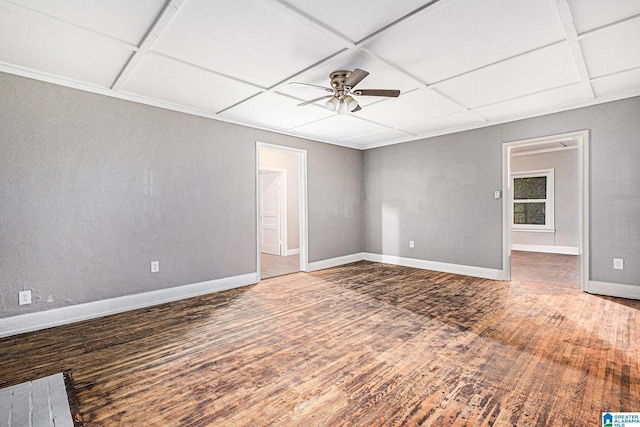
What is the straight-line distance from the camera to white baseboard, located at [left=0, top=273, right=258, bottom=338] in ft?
9.50

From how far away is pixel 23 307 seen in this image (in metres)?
2.92

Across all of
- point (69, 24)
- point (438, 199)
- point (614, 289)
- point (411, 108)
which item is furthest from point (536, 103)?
point (69, 24)

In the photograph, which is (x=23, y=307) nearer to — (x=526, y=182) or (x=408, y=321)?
(x=408, y=321)

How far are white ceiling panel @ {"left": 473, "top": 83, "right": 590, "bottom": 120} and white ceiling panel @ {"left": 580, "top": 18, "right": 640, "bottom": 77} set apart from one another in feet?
1.42

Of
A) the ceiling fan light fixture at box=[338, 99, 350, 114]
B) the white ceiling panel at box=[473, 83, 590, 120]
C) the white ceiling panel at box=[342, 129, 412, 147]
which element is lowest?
the ceiling fan light fixture at box=[338, 99, 350, 114]

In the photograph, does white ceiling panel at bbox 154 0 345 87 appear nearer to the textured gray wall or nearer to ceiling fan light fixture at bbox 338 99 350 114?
ceiling fan light fixture at bbox 338 99 350 114

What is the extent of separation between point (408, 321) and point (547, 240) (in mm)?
6482

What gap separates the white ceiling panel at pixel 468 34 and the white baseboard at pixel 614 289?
Answer: 3192 millimetres

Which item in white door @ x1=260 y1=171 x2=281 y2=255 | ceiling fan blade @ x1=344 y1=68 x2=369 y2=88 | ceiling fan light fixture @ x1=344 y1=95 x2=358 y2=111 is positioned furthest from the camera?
white door @ x1=260 y1=171 x2=281 y2=255

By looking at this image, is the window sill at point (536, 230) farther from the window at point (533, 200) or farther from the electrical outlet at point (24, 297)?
the electrical outlet at point (24, 297)

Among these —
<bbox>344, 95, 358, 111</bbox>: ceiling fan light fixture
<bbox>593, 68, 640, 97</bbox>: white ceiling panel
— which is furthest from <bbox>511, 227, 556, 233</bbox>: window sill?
<bbox>344, 95, 358, 111</bbox>: ceiling fan light fixture

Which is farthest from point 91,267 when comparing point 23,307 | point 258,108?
point 258,108

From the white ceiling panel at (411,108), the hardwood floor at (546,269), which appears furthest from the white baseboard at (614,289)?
the white ceiling panel at (411,108)

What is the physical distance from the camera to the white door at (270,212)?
25.0 ft
